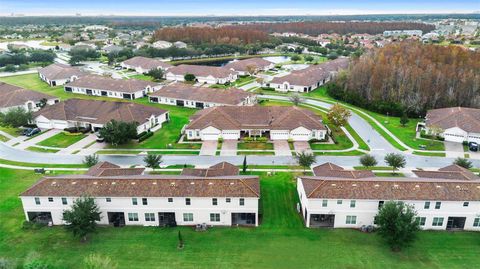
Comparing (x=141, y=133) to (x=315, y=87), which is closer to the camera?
(x=141, y=133)

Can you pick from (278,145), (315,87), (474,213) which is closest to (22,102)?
(278,145)

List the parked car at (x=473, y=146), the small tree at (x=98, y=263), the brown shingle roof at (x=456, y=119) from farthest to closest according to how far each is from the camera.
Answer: the brown shingle roof at (x=456, y=119), the parked car at (x=473, y=146), the small tree at (x=98, y=263)

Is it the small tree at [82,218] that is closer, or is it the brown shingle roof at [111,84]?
the small tree at [82,218]

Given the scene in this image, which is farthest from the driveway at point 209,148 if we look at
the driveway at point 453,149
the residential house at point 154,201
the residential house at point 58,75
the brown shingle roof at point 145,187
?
the residential house at point 58,75

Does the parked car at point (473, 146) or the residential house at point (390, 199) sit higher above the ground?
the residential house at point (390, 199)

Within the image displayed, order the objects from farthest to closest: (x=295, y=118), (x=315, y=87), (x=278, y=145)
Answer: (x=315, y=87) → (x=295, y=118) → (x=278, y=145)

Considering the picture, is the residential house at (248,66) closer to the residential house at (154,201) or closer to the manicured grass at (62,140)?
the manicured grass at (62,140)

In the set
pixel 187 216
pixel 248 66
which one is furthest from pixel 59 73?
pixel 187 216

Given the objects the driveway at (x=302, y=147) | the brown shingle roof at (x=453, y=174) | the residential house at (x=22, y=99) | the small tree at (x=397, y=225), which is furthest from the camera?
the residential house at (x=22, y=99)

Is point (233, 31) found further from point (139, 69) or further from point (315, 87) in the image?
point (315, 87)
